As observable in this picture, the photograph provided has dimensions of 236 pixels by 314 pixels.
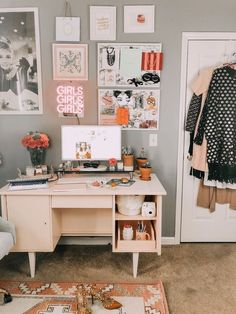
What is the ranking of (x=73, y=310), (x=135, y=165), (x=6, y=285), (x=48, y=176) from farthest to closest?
(x=135, y=165)
(x=48, y=176)
(x=6, y=285)
(x=73, y=310)

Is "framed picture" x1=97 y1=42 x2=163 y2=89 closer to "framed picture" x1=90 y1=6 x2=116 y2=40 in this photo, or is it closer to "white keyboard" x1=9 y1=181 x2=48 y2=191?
"framed picture" x1=90 y1=6 x2=116 y2=40

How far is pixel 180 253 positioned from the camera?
288 cm

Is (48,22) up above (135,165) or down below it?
above

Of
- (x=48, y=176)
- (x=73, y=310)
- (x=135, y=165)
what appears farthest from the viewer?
(x=135, y=165)

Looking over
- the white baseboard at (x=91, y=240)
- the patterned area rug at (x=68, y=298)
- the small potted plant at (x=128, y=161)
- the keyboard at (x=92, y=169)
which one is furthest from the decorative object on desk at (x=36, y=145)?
the patterned area rug at (x=68, y=298)

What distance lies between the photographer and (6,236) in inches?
83.8

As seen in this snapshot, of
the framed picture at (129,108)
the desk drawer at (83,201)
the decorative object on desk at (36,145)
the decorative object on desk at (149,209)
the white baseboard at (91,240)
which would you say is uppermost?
the framed picture at (129,108)

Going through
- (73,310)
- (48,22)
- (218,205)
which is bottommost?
(73,310)

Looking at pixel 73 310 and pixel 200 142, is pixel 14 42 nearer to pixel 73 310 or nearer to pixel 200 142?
pixel 200 142

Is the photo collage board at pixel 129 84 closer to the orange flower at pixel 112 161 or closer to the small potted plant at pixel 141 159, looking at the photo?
the small potted plant at pixel 141 159

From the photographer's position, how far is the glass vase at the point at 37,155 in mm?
2773

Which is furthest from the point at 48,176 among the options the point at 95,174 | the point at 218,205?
the point at 218,205

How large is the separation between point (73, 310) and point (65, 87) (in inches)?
71.3

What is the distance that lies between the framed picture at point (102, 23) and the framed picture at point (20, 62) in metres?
0.49
